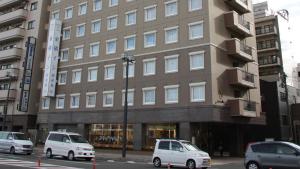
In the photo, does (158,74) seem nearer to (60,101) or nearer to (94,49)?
(94,49)

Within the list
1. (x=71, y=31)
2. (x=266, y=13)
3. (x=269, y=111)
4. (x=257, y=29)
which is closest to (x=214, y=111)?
(x=269, y=111)

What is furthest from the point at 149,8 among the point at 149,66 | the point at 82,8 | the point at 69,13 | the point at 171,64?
the point at 69,13

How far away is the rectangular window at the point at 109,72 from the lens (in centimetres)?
4337

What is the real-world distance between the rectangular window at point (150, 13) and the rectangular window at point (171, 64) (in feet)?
19.1

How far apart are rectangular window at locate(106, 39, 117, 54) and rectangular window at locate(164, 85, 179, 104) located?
9915mm

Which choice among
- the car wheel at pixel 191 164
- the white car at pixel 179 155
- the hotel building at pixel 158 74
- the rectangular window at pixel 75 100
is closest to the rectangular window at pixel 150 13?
the hotel building at pixel 158 74

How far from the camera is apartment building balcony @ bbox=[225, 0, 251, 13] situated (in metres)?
40.6

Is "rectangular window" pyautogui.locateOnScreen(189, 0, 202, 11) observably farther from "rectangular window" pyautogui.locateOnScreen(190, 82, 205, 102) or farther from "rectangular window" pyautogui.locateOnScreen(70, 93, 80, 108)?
"rectangular window" pyautogui.locateOnScreen(70, 93, 80, 108)

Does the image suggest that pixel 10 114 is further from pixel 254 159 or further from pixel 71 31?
pixel 254 159

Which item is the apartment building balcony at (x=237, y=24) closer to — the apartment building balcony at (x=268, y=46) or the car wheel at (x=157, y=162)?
the apartment building balcony at (x=268, y=46)

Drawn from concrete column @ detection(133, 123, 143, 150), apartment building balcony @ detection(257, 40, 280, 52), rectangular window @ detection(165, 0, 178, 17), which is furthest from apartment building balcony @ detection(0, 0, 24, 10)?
apartment building balcony @ detection(257, 40, 280, 52)

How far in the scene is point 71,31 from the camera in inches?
1956

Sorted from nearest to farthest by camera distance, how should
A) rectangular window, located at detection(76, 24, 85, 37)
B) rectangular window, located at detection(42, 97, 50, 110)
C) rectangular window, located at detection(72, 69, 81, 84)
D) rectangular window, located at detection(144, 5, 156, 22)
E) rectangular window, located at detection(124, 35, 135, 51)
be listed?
rectangular window, located at detection(144, 5, 156, 22) → rectangular window, located at detection(124, 35, 135, 51) → rectangular window, located at detection(72, 69, 81, 84) → rectangular window, located at detection(76, 24, 85, 37) → rectangular window, located at detection(42, 97, 50, 110)

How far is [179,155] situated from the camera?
22.4 m
